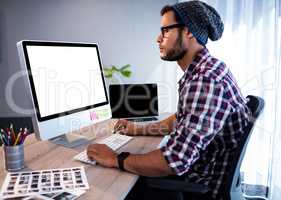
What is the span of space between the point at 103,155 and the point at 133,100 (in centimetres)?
108

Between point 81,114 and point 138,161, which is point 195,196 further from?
point 81,114

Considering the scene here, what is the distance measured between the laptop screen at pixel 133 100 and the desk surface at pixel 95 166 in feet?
1.75

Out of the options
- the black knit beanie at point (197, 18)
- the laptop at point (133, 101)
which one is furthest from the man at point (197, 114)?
the laptop at point (133, 101)

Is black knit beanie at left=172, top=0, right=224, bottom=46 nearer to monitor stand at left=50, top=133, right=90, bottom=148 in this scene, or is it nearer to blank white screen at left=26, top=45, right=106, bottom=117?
blank white screen at left=26, top=45, right=106, bottom=117

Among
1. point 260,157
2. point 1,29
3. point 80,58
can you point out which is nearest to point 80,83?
point 80,58

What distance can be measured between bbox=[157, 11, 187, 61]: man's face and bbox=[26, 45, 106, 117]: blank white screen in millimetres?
483

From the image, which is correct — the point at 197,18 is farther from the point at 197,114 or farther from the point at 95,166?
the point at 95,166

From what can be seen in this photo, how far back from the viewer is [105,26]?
271cm

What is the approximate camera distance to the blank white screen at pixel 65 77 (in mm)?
1175

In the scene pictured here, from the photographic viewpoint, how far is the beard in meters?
1.16

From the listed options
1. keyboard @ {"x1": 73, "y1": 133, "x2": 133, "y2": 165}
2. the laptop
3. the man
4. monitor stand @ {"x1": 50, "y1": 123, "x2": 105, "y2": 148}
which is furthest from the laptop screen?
the man

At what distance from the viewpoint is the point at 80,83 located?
142cm

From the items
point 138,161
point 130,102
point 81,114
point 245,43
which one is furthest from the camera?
point 245,43

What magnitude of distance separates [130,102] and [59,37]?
121cm
